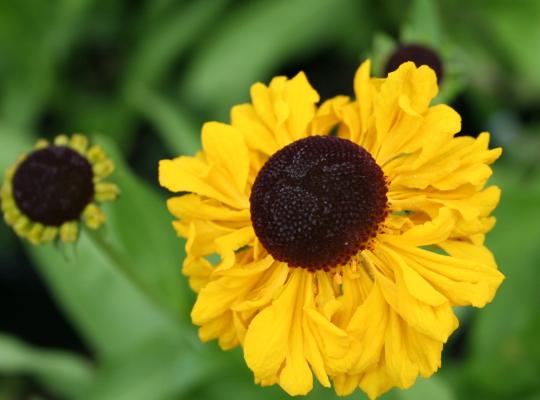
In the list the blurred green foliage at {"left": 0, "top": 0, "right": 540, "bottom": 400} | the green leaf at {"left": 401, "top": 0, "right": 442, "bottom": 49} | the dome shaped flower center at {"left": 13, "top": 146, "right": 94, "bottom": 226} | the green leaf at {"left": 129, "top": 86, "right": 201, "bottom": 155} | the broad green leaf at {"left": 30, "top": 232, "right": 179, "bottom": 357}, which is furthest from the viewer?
the green leaf at {"left": 129, "top": 86, "right": 201, "bottom": 155}

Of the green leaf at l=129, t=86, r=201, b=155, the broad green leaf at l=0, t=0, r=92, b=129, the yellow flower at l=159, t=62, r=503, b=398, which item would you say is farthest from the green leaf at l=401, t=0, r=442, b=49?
the broad green leaf at l=0, t=0, r=92, b=129

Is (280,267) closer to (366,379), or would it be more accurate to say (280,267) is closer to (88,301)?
(366,379)

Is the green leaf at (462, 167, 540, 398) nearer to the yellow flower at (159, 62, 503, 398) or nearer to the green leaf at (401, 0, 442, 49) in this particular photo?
the green leaf at (401, 0, 442, 49)

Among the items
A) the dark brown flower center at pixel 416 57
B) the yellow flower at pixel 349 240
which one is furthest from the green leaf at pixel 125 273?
the dark brown flower center at pixel 416 57

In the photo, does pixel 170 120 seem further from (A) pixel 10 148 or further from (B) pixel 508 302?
(B) pixel 508 302

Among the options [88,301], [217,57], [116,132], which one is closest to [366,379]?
[88,301]

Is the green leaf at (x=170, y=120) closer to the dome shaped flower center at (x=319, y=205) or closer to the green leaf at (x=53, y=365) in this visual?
the green leaf at (x=53, y=365)
